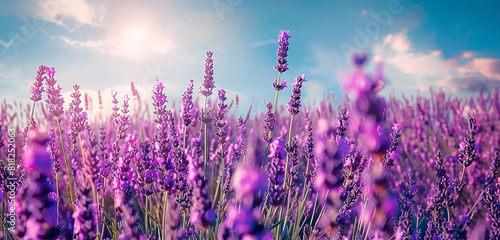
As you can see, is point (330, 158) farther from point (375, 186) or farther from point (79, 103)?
point (79, 103)

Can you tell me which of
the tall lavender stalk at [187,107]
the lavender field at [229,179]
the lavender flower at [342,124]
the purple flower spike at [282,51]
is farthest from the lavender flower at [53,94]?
the lavender flower at [342,124]

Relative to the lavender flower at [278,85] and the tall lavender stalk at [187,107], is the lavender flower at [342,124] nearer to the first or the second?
the lavender flower at [278,85]

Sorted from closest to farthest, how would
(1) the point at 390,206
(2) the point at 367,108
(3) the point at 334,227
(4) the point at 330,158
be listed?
(2) the point at 367,108
(1) the point at 390,206
(4) the point at 330,158
(3) the point at 334,227

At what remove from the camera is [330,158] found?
1.42 metres

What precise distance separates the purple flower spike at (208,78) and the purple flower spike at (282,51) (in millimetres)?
518

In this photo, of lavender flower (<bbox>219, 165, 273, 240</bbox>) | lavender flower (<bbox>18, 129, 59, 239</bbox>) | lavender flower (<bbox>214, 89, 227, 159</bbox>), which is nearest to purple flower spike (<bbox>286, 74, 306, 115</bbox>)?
lavender flower (<bbox>214, 89, 227, 159</bbox>)

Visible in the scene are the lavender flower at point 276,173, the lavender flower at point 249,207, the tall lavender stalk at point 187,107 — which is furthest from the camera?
the tall lavender stalk at point 187,107

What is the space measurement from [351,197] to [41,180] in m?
1.57

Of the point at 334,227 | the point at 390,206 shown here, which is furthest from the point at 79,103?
the point at 390,206

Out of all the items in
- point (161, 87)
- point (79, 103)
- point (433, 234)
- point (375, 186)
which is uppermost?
point (161, 87)

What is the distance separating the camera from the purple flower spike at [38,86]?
2.09m

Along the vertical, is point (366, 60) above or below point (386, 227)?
above

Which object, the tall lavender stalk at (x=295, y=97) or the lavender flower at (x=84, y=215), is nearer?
the lavender flower at (x=84, y=215)

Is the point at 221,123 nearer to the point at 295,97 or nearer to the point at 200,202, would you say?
the point at 295,97
